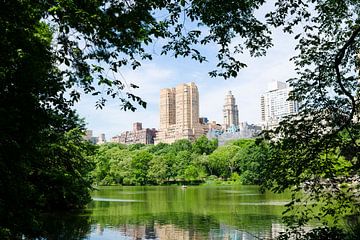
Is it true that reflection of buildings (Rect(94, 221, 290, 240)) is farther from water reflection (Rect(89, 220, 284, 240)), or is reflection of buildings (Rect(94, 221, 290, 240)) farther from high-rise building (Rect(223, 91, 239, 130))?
high-rise building (Rect(223, 91, 239, 130))

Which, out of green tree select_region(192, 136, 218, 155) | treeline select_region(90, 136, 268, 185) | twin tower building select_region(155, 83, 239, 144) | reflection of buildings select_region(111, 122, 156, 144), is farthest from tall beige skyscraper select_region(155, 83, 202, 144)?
treeline select_region(90, 136, 268, 185)

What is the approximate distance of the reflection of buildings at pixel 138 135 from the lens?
580 feet

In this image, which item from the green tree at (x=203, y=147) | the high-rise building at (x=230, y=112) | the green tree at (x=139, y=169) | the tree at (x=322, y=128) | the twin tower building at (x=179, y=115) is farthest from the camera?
the high-rise building at (x=230, y=112)

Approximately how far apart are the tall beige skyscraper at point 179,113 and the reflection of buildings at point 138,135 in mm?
10556

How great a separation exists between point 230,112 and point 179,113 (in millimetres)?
34932

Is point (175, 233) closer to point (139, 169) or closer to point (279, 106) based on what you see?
point (279, 106)

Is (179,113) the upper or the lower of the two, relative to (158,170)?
upper

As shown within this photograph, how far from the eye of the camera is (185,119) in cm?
15738

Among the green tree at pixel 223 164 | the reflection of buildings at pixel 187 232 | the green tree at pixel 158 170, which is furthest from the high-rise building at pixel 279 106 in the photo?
the green tree at pixel 158 170

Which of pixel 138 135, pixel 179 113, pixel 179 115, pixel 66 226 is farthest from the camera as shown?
pixel 138 135

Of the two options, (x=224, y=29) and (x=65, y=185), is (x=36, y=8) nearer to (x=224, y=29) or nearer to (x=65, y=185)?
(x=224, y=29)

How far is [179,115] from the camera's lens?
522 ft

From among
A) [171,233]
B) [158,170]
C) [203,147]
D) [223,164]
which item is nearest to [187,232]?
[171,233]

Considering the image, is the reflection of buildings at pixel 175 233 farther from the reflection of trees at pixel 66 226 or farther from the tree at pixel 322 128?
the tree at pixel 322 128
